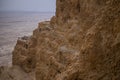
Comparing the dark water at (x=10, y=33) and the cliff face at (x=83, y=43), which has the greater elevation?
the cliff face at (x=83, y=43)

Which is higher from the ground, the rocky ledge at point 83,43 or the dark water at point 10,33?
the rocky ledge at point 83,43

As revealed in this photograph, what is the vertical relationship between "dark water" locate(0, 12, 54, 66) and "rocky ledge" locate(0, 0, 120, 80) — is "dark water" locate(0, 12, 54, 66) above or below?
below

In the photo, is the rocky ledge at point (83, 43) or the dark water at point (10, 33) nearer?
the rocky ledge at point (83, 43)

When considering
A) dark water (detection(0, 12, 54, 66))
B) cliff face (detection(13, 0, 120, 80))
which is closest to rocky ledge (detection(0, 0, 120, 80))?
cliff face (detection(13, 0, 120, 80))

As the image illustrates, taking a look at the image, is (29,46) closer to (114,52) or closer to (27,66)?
(27,66)

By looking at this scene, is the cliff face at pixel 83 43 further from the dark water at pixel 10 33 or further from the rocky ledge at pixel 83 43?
the dark water at pixel 10 33

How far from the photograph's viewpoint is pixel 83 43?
5801 millimetres

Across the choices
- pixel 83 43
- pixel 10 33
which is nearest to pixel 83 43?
pixel 83 43

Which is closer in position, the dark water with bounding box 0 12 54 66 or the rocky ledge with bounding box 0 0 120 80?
the rocky ledge with bounding box 0 0 120 80

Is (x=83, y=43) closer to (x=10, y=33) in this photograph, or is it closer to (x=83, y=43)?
(x=83, y=43)

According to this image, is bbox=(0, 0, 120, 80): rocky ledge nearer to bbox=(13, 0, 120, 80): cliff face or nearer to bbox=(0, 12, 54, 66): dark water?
bbox=(13, 0, 120, 80): cliff face

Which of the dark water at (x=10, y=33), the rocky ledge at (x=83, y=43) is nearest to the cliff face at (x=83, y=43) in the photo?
the rocky ledge at (x=83, y=43)

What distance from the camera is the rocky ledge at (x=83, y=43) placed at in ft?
15.3

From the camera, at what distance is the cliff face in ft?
15.3
